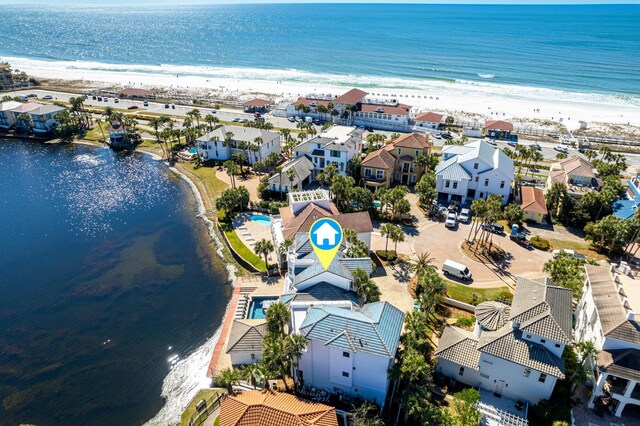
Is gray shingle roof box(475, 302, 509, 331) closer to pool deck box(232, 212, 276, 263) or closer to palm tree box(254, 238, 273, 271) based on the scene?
palm tree box(254, 238, 273, 271)

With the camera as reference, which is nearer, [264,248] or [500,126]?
[264,248]

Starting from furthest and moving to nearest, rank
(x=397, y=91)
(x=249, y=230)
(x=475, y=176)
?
(x=397, y=91)
(x=475, y=176)
(x=249, y=230)

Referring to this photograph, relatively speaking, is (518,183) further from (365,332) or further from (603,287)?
(365,332)

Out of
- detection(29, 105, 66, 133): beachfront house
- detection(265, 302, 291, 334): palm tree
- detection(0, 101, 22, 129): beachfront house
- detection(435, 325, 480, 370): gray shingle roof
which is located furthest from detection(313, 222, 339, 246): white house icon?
detection(0, 101, 22, 129): beachfront house

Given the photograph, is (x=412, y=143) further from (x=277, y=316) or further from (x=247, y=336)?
(x=247, y=336)

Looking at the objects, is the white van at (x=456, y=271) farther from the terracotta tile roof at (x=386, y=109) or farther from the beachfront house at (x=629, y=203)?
the terracotta tile roof at (x=386, y=109)

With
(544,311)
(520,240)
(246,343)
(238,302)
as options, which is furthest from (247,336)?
(520,240)

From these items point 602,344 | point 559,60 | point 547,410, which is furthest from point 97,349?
point 559,60
